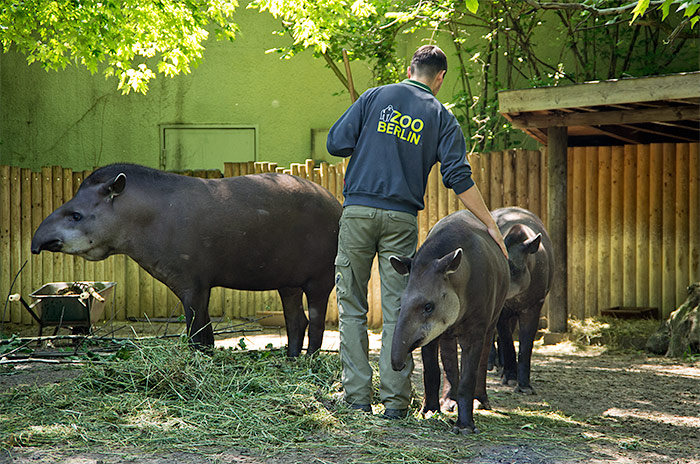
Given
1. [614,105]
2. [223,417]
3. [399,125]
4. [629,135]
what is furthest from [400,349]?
[629,135]

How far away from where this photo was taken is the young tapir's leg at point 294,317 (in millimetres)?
6852

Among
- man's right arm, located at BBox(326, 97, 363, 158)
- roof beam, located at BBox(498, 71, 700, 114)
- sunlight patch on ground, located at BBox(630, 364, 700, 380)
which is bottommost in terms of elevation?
sunlight patch on ground, located at BBox(630, 364, 700, 380)

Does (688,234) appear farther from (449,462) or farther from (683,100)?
(449,462)

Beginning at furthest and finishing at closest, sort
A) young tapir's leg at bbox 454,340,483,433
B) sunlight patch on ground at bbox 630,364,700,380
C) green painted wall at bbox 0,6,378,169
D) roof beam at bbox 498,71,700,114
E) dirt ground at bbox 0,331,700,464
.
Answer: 1. green painted wall at bbox 0,6,378,169
2. roof beam at bbox 498,71,700,114
3. sunlight patch on ground at bbox 630,364,700,380
4. young tapir's leg at bbox 454,340,483,433
5. dirt ground at bbox 0,331,700,464

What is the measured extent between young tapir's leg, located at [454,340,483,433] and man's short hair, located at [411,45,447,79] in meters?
1.74

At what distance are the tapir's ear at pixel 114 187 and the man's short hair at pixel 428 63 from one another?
240 cm

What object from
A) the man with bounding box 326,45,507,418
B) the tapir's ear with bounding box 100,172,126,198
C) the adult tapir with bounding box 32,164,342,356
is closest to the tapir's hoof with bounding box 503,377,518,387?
the adult tapir with bounding box 32,164,342,356

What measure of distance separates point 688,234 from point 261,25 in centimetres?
853

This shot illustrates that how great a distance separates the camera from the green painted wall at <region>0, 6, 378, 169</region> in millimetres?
14516

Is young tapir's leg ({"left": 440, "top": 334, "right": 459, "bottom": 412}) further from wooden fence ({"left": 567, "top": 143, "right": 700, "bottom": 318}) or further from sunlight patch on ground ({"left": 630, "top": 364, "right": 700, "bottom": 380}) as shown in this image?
wooden fence ({"left": 567, "top": 143, "right": 700, "bottom": 318})

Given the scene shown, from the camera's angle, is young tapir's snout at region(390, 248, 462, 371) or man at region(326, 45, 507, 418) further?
man at region(326, 45, 507, 418)

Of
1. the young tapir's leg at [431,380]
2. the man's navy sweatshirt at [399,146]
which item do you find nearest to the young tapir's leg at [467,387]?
the young tapir's leg at [431,380]

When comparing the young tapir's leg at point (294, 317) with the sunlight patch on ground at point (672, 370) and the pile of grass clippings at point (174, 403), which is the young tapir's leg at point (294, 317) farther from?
the sunlight patch on ground at point (672, 370)

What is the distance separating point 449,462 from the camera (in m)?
3.85
